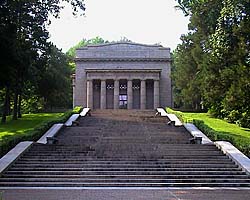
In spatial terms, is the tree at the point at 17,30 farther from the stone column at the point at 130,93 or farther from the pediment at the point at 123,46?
the pediment at the point at 123,46

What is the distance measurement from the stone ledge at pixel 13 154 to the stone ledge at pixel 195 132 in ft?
27.7

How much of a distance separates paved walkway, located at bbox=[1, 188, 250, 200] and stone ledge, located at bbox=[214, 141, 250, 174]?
2292mm

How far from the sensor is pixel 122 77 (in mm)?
52656

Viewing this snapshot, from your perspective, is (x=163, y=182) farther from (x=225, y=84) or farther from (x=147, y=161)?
(x=225, y=84)

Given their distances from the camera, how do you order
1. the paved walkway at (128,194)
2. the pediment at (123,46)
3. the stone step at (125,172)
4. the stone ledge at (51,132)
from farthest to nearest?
the pediment at (123,46)
the stone ledge at (51,132)
the stone step at (125,172)
the paved walkway at (128,194)

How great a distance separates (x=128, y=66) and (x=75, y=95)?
754cm

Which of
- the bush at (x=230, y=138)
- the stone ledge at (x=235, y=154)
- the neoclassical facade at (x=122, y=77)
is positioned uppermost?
the neoclassical facade at (x=122, y=77)

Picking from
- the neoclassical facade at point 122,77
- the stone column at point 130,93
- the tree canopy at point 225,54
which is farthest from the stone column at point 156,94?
the tree canopy at point 225,54

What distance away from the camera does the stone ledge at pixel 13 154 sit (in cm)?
1578

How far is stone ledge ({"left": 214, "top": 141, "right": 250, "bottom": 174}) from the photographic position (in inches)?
631

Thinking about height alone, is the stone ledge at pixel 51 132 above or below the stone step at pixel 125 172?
above

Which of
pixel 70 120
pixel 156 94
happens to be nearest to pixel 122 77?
pixel 156 94

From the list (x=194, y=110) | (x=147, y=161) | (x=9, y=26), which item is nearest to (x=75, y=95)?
(x=194, y=110)

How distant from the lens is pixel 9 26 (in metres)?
20.2
